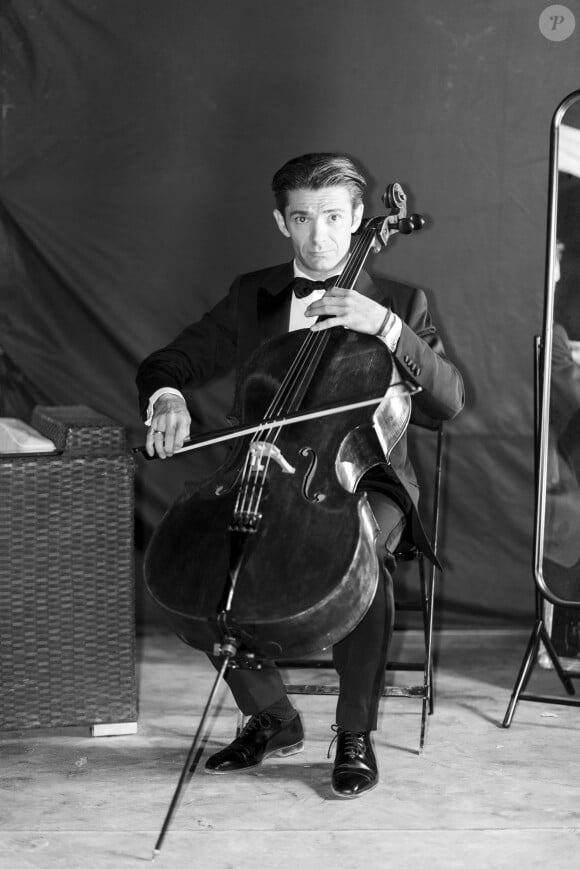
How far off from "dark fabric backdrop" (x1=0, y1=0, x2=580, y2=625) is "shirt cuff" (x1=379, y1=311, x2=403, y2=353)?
114 centimetres

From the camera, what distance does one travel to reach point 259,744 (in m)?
2.28

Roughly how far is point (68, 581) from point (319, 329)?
749 millimetres

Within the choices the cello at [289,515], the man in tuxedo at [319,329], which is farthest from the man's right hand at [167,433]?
the cello at [289,515]

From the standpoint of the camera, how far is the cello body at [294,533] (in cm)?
182

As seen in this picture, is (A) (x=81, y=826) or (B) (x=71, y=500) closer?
(A) (x=81, y=826)

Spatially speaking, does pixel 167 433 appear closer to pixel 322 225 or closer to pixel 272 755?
pixel 322 225

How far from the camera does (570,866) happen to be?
1842mm

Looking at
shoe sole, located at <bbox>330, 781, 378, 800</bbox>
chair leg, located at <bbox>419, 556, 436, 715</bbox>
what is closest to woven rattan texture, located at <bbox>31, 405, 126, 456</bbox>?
chair leg, located at <bbox>419, 556, 436, 715</bbox>

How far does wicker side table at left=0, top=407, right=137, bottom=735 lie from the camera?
231cm

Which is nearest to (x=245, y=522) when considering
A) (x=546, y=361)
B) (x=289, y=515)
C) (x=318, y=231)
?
(x=289, y=515)

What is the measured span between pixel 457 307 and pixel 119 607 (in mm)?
1372

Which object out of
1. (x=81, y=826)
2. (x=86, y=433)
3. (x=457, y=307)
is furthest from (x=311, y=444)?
(x=457, y=307)

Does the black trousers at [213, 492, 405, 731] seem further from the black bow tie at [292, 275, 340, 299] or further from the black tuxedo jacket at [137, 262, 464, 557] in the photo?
the black bow tie at [292, 275, 340, 299]

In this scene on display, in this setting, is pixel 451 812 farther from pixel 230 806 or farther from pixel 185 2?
pixel 185 2
